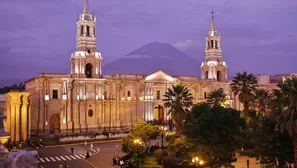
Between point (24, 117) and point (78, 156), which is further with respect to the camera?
point (24, 117)

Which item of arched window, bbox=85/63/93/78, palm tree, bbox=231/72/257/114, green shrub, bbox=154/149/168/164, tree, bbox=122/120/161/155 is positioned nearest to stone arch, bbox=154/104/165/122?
arched window, bbox=85/63/93/78

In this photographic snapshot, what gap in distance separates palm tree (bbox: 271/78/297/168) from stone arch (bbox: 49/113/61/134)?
40380mm

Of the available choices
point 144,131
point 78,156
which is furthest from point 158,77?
point 78,156

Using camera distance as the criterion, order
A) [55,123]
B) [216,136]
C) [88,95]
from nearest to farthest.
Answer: [216,136], [55,123], [88,95]

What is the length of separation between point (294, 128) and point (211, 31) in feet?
182

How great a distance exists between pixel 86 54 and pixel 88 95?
7.20 meters

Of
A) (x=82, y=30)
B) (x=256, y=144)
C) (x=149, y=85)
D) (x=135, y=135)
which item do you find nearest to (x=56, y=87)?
(x=82, y=30)

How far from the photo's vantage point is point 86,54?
187ft

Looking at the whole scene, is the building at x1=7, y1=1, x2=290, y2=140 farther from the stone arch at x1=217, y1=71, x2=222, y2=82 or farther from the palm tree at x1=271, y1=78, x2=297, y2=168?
the palm tree at x1=271, y1=78, x2=297, y2=168

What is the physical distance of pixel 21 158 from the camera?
8773 mm

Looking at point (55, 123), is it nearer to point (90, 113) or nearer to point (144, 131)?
point (90, 113)

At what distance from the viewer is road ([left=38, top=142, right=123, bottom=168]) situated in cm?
3462

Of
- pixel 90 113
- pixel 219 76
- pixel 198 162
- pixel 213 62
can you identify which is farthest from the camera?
pixel 219 76

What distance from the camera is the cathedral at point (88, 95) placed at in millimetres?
54000
